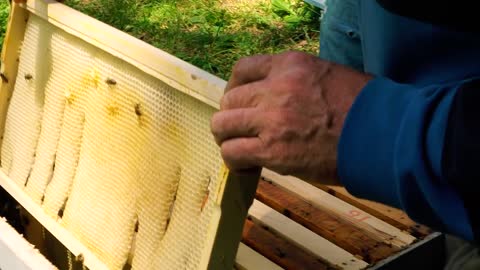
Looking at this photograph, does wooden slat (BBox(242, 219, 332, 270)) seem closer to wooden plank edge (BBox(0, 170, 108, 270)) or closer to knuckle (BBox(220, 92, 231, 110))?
wooden plank edge (BBox(0, 170, 108, 270))

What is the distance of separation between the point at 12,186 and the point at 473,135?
1297 millimetres

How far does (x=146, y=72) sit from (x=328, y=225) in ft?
2.12

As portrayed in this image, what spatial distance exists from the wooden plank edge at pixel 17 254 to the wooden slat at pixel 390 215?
0.76 meters

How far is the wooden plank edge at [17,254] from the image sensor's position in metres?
1.46

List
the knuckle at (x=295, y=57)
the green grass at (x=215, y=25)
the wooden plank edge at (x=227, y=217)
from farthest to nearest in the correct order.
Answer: the green grass at (x=215, y=25), the wooden plank edge at (x=227, y=217), the knuckle at (x=295, y=57)

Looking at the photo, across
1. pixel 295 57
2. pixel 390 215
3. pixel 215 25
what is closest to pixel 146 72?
pixel 295 57

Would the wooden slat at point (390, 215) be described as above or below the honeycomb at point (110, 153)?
below

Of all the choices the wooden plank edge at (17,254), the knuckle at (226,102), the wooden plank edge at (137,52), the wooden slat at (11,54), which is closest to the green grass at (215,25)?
the wooden slat at (11,54)

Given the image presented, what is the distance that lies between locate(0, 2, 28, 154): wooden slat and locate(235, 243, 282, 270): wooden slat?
73 cm

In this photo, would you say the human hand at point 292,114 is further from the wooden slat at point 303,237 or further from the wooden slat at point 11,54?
the wooden slat at point 11,54

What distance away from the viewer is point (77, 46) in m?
Answer: 1.55

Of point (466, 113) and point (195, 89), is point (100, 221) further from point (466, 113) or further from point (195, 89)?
point (466, 113)

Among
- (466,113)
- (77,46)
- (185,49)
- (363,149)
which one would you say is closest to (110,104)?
(77,46)

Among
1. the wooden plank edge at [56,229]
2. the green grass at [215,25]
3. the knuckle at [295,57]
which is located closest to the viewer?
the knuckle at [295,57]
